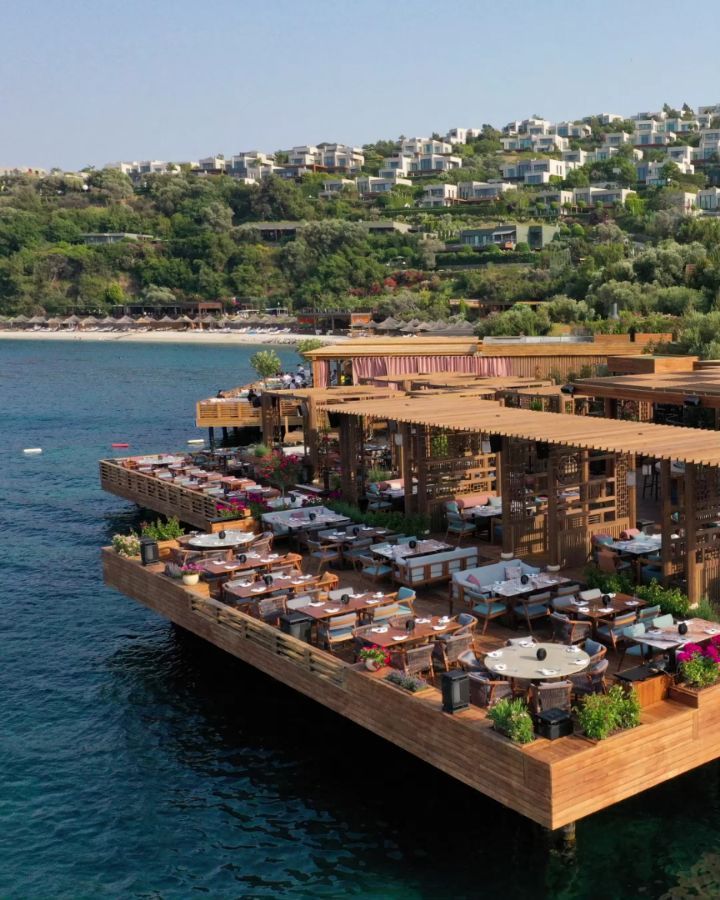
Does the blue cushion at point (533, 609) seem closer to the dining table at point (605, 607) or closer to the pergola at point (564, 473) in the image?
the dining table at point (605, 607)

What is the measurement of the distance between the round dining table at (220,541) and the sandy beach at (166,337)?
320 feet

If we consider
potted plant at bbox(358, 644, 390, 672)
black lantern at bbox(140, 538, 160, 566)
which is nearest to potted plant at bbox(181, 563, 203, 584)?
black lantern at bbox(140, 538, 160, 566)

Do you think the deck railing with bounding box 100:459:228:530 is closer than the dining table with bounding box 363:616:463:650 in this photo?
No

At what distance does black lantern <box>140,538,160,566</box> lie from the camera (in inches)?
691

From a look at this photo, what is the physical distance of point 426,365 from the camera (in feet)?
117

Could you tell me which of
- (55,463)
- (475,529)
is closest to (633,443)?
(475,529)

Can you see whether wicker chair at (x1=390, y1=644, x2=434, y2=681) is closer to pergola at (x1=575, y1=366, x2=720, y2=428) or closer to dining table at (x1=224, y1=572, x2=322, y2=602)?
dining table at (x1=224, y1=572, x2=322, y2=602)

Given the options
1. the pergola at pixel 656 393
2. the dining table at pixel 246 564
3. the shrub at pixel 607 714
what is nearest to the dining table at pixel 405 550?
the dining table at pixel 246 564

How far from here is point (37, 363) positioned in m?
106

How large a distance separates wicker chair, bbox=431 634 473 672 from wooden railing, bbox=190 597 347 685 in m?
1.21

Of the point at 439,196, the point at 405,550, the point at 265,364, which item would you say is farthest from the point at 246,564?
the point at 439,196

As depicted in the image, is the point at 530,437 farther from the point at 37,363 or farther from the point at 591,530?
the point at 37,363

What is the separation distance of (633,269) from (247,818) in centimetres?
5738

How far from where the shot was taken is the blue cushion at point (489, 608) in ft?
46.1
